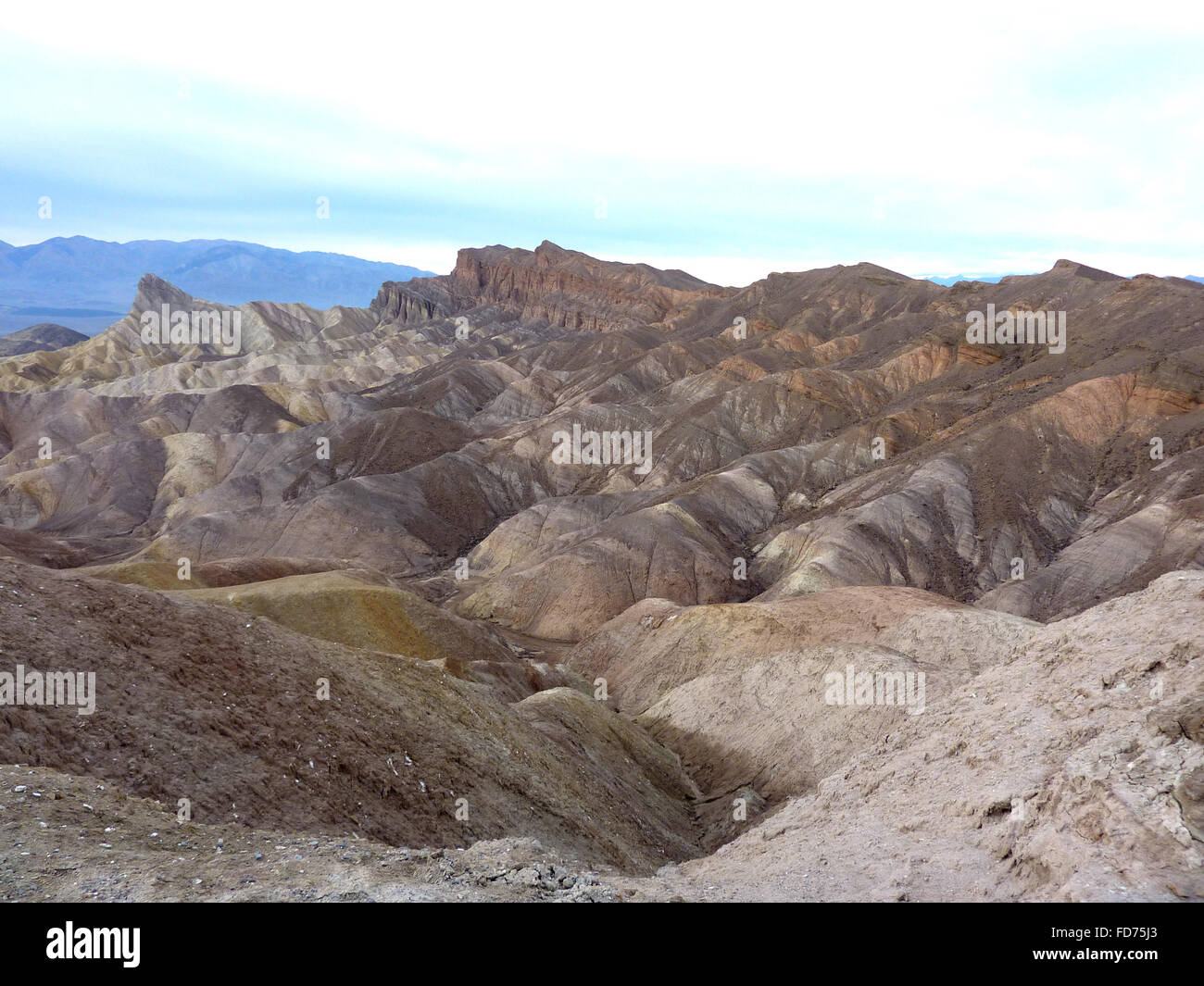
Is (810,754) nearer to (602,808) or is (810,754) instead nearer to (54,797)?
(602,808)

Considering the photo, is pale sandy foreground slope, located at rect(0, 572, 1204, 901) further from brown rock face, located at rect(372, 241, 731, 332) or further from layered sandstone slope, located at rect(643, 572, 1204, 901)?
brown rock face, located at rect(372, 241, 731, 332)

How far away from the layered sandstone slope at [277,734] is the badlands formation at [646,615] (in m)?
0.08

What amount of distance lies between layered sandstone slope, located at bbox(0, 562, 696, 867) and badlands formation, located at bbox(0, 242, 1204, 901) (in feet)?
0.26

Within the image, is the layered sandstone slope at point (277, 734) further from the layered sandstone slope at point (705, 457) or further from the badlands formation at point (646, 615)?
the layered sandstone slope at point (705, 457)

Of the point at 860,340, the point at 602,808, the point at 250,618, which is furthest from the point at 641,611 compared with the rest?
the point at 860,340

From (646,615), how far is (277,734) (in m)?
27.5

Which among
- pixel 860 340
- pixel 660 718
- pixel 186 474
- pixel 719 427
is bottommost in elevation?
pixel 660 718

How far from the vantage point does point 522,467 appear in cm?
7675

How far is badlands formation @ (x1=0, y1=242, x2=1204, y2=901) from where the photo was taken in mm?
9875

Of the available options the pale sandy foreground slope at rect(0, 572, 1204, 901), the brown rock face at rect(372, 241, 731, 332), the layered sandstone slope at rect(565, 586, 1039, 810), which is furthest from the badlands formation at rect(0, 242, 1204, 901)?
the brown rock face at rect(372, 241, 731, 332)

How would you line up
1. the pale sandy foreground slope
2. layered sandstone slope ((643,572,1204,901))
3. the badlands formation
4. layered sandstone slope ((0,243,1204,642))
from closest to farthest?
the pale sandy foreground slope → layered sandstone slope ((643,572,1204,901)) → the badlands formation → layered sandstone slope ((0,243,1204,642))

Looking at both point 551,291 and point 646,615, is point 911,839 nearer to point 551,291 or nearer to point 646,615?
point 646,615

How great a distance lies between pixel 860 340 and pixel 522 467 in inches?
1816

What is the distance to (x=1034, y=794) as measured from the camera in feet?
34.1
